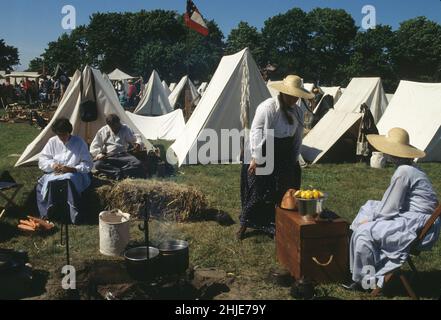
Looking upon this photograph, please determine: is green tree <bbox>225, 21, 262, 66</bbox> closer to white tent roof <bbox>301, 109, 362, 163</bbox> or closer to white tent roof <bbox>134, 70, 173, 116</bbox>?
white tent roof <bbox>134, 70, 173, 116</bbox>

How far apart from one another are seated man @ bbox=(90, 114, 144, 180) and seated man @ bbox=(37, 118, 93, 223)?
1076mm

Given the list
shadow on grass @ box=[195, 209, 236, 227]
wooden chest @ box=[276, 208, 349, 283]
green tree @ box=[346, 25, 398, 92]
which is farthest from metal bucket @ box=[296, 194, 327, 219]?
green tree @ box=[346, 25, 398, 92]

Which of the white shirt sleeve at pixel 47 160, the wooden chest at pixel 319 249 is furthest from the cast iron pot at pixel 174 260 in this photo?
the white shirt sleeve at pixel 47 160

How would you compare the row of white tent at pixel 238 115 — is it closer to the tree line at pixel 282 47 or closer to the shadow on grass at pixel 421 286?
the shadow on grass at pixel 421 286

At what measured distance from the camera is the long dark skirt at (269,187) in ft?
15.4

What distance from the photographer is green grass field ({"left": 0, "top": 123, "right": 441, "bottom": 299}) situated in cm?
378

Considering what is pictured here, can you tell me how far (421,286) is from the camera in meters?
3.77

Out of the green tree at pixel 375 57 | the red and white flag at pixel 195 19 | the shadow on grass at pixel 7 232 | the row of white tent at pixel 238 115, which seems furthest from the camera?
the green tree at pixel 375 57

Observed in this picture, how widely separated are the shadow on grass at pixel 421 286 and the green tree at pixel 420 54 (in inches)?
1971

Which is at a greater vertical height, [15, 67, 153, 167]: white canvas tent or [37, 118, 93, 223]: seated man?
[15, 67, 153, 167]: white canvas tent
